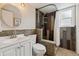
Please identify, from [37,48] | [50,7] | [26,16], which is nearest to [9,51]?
[37,48]

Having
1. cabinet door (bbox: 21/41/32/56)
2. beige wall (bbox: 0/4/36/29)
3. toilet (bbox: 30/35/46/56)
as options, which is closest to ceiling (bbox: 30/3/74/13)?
A: beige wall (bbox: 0/4/36/29)

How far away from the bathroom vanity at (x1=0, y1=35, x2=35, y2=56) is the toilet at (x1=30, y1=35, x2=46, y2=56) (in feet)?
0.10

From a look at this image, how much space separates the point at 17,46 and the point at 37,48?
274 mm

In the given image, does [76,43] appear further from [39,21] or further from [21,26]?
[21,26]

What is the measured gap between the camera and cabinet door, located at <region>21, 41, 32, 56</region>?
119 centimetres

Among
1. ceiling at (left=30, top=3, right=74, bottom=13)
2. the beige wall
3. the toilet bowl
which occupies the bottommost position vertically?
the toilet bowl

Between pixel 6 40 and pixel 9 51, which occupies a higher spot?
pixel 6 40

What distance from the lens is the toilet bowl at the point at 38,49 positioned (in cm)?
120

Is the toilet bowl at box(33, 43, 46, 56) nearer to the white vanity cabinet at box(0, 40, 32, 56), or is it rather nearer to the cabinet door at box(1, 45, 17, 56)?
the white vanity cabinet at box(0, 40, 32, 56)

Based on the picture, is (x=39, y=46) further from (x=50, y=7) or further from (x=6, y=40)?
(x=50, y=7)

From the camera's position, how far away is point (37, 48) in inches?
49.4

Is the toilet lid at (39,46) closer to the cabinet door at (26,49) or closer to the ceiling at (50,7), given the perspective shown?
the cabinet door at (26,49)

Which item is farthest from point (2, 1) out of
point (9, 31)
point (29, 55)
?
point (29, 55)

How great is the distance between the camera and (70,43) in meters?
1.21
